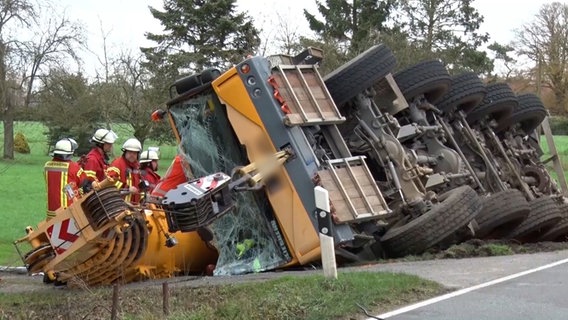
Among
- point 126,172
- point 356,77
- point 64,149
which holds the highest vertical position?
point 64,149

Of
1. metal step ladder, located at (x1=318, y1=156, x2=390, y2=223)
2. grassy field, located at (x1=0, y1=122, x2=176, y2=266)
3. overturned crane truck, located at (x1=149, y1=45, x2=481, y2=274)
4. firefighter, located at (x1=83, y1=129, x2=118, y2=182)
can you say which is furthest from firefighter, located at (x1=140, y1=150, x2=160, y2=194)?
metal step ladder, located at (x1=318, y1=156, x2=390, y2=223)

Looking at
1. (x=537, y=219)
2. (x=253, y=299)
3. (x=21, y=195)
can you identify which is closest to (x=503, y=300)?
(x=253, y=299)

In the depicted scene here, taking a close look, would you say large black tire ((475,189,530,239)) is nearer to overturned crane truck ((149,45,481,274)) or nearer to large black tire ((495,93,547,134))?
overturned crane truck ((149,45,481,274))

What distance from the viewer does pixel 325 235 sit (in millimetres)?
6727

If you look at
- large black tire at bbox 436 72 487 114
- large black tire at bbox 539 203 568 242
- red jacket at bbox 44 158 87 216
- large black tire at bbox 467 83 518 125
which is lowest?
large black tire at bbox 539 203 568 242

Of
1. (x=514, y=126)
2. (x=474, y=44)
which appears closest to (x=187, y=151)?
(x=514, y=126)

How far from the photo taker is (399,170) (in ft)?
30.4

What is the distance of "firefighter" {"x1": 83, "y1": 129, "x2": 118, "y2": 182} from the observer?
888 centimetres

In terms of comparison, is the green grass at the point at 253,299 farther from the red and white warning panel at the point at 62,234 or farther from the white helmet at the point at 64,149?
the white helmet at the point at 64,149

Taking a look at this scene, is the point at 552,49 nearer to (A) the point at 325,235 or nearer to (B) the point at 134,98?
(B) the point at 134,98

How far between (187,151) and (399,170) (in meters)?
2.53

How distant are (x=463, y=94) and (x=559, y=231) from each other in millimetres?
2444

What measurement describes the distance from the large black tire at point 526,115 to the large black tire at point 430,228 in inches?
175

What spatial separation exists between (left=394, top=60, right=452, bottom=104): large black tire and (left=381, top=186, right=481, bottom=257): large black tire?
2.26 meters
